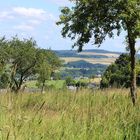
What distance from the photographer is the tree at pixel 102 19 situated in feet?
65.3

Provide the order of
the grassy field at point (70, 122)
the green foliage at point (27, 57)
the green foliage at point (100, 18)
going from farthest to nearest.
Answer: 1. the green foliage at point (27, 57)
2. the green foliage at point (100, 18)
3. the grassy field at point (70, 122)

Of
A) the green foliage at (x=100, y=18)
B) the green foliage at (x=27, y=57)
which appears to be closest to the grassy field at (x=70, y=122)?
the green foliage at (x=100, y=18)

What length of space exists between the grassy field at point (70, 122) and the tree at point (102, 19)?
13.4 meters

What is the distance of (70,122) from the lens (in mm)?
5613

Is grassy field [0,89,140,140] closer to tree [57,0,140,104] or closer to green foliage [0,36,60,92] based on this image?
tree [57,0,140,104]

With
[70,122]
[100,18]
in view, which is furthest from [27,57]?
[70,122]

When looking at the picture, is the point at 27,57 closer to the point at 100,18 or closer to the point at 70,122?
the point at 100,18

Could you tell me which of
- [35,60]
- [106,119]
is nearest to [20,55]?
[35,60]

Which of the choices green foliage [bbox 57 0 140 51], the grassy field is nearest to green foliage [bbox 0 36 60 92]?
green foliage [bbox 57 0 140 51]

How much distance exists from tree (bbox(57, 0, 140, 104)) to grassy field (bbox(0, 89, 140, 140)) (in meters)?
13.4

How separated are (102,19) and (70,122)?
15.1 m

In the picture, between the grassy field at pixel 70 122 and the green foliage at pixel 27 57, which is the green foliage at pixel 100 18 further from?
the green foliage at pixel 27 57

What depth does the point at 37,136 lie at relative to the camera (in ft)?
15.9

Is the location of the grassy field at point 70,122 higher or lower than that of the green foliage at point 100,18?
lower
